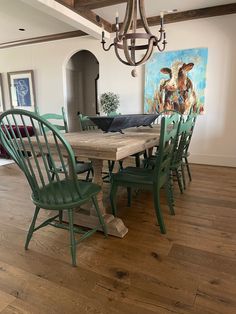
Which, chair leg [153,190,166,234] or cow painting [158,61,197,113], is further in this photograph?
cow painting [158,61,197,113]

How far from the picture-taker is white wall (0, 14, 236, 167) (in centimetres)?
381

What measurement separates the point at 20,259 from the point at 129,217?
1001 mm

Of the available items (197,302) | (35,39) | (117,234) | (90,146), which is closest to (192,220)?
(117,234)

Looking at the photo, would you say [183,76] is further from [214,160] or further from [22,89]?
[22,89]

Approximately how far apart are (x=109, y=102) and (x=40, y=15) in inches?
73.8

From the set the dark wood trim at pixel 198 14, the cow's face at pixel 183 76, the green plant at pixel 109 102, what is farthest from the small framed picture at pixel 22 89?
the cow's face at pixel 183 76

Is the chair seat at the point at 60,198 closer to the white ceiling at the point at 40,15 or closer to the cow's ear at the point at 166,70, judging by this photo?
the white ceiling at the point at 40,15

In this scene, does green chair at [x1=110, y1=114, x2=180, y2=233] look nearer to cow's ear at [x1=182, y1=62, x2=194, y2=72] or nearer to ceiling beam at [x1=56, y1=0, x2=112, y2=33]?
ceiling beam at [x1=56, y1=0, x2=112, y2=33]

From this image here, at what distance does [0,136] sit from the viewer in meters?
1.41

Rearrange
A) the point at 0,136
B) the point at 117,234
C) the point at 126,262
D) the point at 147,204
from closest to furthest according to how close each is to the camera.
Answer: the point at 0,136 → the point at 126,262 → the point at 117,234 → the point at 147,204

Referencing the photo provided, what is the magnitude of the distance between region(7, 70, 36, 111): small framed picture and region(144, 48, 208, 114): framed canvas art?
2.99 metres

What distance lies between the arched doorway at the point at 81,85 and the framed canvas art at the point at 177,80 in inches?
86.2

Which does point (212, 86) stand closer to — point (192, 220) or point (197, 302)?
point (192, 220)

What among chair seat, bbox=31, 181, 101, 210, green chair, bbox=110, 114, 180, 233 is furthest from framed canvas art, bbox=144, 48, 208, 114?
chair seat, bbox=31, 181, 101, 210
